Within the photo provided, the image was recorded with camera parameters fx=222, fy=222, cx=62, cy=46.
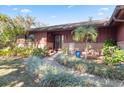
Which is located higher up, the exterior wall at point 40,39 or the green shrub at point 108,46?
the exterior wall at point 40,39

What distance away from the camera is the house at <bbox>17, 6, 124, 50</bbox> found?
43.5ft

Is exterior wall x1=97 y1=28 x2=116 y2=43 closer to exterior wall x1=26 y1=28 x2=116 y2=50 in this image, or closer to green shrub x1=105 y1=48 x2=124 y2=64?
exterior wall x1=26 y1=28 x2=116 y2=50

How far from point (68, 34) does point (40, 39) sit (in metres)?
2.62

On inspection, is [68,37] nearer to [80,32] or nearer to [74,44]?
[74,44]

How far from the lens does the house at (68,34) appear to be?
13266 mm

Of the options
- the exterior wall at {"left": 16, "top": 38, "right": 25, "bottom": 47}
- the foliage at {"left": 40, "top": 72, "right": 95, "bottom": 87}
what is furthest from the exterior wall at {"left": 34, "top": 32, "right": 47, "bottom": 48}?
the foliage at {"left": 40, "top": 72, "right": 95, "bottom": 87}

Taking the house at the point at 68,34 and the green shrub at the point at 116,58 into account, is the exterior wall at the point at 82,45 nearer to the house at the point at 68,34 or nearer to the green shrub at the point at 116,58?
the house at the point at 68,34

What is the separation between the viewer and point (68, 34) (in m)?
16.0

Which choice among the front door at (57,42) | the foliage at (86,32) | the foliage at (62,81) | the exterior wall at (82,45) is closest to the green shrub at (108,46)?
the foliage at (86,32)

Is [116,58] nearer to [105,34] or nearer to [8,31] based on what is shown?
[105,34]

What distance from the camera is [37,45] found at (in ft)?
57.0

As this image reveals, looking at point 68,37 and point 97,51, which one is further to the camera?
point 68,37
